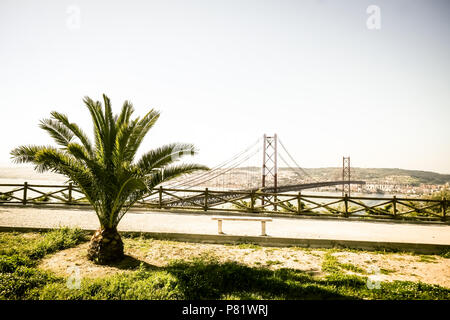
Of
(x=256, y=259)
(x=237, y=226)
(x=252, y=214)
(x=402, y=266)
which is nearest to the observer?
(x=402, y=266)

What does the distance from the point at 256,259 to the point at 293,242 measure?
1840 mm

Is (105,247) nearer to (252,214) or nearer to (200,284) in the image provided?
(200,284)

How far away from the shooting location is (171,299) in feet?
12.2

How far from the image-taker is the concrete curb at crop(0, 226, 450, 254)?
698 cm

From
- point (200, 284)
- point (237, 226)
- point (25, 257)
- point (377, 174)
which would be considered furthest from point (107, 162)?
point (377, 174)

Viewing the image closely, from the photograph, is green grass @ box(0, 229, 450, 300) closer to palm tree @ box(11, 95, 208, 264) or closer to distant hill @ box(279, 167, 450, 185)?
palm tree @ box(11, 95, 208, 264)

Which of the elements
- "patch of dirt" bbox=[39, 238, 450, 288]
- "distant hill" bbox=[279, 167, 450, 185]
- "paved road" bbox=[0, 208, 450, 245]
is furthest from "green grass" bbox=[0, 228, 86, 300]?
"distant hill" bbox=[279, 167, 450, 185]

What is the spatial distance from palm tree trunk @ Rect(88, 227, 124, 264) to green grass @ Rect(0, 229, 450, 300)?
0.54 meters

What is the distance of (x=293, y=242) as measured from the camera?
7.23m

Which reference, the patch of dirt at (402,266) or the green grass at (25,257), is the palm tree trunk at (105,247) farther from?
the patch of dirt at (402,266)

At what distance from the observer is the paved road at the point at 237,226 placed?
26.4ft

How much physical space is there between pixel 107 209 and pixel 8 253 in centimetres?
246

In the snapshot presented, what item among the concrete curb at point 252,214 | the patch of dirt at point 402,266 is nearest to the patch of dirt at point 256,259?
the patch of dirt at point 402,266
